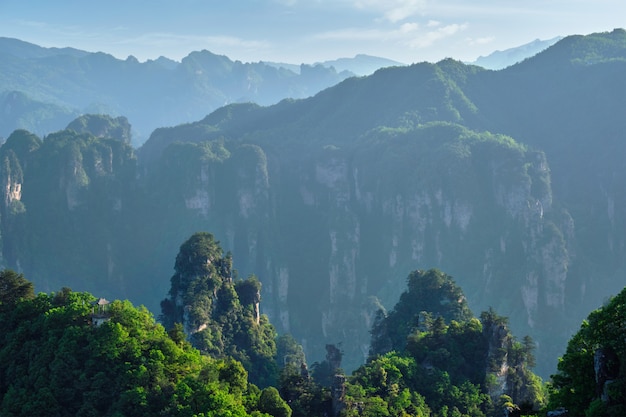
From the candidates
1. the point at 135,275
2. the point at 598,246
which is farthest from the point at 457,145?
the point at 135,275

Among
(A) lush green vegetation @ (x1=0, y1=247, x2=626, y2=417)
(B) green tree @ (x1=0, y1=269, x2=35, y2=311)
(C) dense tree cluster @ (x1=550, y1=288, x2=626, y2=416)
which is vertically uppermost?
(B) green tree @ (x1=0, y1=269, x2=35, y2=311)

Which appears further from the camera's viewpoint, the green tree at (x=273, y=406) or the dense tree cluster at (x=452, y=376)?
the dense tree cluster at (x=452, y=376)

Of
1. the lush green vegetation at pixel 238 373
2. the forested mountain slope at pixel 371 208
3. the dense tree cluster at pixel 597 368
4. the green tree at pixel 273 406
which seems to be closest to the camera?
the dense tree cluster at pixel 597 368

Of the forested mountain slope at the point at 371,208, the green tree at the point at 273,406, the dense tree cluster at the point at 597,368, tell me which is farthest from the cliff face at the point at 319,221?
the dense tree cluster at the point at 597,368

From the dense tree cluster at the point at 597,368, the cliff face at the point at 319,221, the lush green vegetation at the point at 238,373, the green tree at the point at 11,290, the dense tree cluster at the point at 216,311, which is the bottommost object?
the dense tree cluster at the point at 597,368

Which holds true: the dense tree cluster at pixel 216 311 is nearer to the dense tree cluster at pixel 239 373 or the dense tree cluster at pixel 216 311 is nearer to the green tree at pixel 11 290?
the dense tree cluster at pixel 239 373

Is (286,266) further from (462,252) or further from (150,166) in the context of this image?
(150,166)

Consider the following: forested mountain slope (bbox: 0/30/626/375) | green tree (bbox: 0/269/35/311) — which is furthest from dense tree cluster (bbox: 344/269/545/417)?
forested mountain slope (bbox: 0/30/626/375)

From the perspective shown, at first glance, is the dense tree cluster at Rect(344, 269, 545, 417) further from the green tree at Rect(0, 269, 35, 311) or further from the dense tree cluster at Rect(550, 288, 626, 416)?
the green tree at Rect(0, 269, 35, 311)
